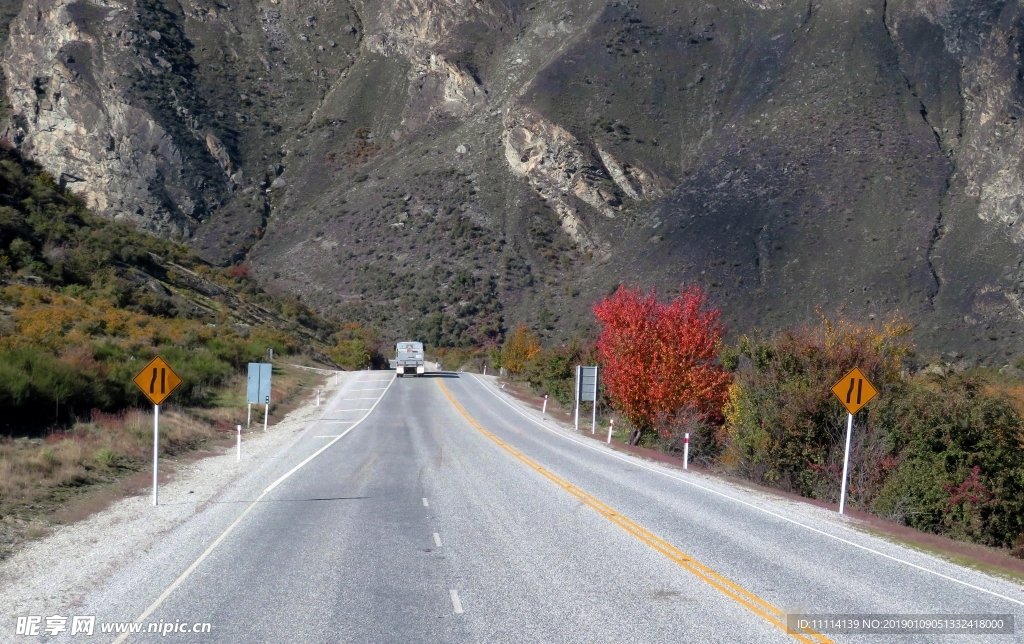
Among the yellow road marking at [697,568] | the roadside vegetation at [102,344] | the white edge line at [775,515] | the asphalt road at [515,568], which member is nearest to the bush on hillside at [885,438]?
the white edge line at [775,515]

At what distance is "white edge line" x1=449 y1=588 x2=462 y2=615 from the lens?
7734mm

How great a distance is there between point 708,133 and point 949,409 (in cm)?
6492

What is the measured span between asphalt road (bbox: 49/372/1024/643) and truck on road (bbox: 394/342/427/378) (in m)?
39.5

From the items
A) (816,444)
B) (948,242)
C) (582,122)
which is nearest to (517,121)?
(582,122)

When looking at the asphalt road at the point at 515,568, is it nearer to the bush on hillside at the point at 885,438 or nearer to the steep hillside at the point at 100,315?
the bush on hillside at the point at 885,438

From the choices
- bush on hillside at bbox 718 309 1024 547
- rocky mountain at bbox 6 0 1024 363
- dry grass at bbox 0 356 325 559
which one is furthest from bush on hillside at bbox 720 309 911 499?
rocky mountain at bbox 6 0 1024 363

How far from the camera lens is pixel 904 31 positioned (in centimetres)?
7800

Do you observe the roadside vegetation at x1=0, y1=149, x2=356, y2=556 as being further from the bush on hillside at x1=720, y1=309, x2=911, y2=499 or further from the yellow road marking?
the bush on hillside at x1=720, y1=309, x2=911, y2=499

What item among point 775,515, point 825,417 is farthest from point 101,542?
point 825,417

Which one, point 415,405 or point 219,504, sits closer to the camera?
point 219,504

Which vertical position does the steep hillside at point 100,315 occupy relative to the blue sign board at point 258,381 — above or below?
above

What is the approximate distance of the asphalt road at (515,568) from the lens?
7414 mm

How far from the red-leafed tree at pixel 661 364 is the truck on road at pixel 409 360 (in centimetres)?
2690

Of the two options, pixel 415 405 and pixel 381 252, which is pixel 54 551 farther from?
pixel 381 252
